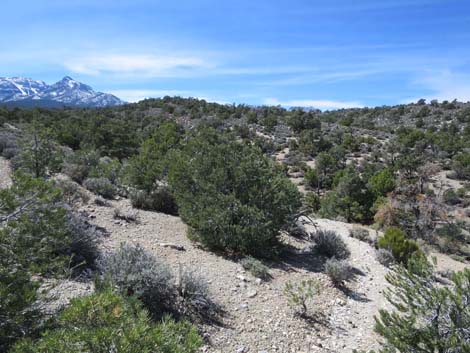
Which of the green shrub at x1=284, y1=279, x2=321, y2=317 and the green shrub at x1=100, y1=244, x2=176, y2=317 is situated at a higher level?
the green shrub at x1=100, y1=244, x2=176, y2=317

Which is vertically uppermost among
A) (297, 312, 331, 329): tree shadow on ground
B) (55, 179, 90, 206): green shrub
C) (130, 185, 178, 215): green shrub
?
(55, 179, 90, 206): green shrub

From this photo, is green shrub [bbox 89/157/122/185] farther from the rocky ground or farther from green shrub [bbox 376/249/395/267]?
green shrub [bbox 376/249/395/267]

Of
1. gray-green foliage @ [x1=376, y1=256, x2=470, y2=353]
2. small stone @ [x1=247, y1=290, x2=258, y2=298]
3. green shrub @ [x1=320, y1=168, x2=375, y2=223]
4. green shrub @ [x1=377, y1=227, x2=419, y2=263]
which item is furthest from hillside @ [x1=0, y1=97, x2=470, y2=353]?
green shrub @ [x1=320, y1=168, x2=375, y2=223]

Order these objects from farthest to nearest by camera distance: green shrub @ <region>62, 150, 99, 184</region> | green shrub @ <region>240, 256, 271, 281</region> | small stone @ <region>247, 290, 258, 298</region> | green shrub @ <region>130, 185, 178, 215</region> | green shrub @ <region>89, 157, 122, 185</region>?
1. green shrub @ <region>89, 157, 122, 185</region>
2. green shrub @ <region>62, 150, 99, 184</region>
3. green shrub @ <region>130, 185, 178, 215</region>
4. green shrub @ <region>240, 256, 271, 281</region>
5. small stone @ <region>247, 290, 258, 298</region>

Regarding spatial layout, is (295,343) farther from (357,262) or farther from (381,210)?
(381,210)

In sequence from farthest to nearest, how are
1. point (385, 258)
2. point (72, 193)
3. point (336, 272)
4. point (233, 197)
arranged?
point (385, 258) < point (72, 193) < point (233, 197) < point (336, 272)

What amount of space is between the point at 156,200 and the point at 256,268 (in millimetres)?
5274

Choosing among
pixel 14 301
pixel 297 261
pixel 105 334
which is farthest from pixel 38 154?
pixel 105 334

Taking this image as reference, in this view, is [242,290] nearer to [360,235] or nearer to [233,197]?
[233,197]

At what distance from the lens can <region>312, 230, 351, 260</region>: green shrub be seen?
10641 mm

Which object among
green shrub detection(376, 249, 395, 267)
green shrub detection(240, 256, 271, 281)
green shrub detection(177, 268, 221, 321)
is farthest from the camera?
green shrub detection(376, 249, 395, 267)

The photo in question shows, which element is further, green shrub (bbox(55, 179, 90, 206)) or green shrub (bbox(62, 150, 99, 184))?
green shrub (bbox(62, 150, 99, 184))

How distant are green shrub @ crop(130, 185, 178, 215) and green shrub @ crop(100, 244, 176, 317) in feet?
18.2

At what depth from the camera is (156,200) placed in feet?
39.7
